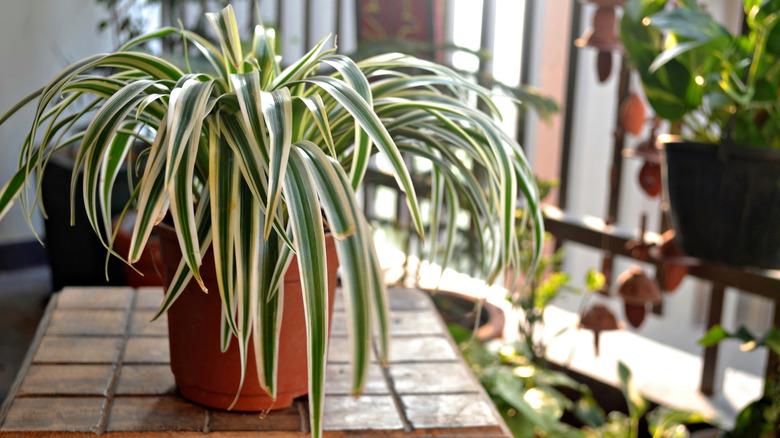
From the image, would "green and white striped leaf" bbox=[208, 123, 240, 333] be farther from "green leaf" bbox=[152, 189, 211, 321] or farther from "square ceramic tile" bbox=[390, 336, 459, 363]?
"square ceramic tile" bbox=[390, 336, 459, 363]

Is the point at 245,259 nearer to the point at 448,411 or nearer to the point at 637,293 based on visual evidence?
the point at 448,411

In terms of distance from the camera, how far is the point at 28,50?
3.04 m

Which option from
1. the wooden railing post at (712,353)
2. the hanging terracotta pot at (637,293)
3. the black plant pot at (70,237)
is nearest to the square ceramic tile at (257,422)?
the hanging terracotta pot at (637,293)

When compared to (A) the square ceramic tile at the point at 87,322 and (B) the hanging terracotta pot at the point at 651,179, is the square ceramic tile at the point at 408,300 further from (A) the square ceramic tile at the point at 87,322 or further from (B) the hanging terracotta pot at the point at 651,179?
(B) the hanging terracotta pot at the point at 651,179

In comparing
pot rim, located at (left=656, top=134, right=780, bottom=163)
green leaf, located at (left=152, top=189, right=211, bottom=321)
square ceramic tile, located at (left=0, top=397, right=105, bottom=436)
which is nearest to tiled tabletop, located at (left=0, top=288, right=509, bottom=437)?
square ceramic tile, located at (left=0, top=397, right=105, bottom=436)

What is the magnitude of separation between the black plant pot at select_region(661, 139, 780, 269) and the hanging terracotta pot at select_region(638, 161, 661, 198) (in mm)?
293

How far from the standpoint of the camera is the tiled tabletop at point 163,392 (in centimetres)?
81

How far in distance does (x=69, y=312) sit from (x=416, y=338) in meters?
0.51

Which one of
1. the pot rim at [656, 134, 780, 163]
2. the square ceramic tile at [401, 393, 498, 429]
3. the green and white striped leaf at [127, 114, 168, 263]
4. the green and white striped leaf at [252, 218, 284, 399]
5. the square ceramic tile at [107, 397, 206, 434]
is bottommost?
the square ceramic tile at [401, 393, 498, 429]

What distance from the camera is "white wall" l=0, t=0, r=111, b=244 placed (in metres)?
2.99

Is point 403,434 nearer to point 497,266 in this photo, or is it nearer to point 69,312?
point 497,266

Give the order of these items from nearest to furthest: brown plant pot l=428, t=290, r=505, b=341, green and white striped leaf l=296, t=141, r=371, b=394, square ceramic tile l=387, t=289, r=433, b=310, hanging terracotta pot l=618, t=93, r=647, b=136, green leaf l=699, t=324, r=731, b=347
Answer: green and white striped leaf l=296, t=141, r=371, b=394 < square ceramic tile l=387, t=289, r=433, b=310 < green leaf l=699, t=324, r=731, b=347 < hanging terracotta pot l=618, t=93, r=647, b=136 < brown plant pot l=428, t=290, r=505, b=341

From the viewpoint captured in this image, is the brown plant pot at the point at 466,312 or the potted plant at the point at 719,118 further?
the brown plant pot at the point at 466,312

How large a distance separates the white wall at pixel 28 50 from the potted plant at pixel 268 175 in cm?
249
